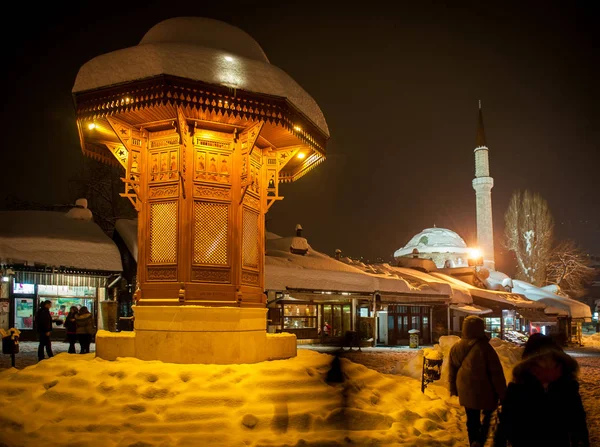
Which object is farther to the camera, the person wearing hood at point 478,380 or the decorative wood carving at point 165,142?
the decorative wood carving at point 165,142

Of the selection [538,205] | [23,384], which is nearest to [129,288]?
[23,384]

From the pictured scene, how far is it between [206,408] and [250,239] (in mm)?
3948

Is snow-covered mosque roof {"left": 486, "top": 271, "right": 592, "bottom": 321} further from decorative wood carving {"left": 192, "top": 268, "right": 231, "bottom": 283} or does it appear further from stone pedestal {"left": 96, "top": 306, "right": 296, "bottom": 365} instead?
stone pedestal {"left": 96, "top": 306, "right": 296, "bottom": 365}

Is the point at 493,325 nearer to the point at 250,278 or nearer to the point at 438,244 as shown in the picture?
the point at 250,278

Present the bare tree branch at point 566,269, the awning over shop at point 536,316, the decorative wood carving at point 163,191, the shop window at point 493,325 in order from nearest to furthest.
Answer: the decorative wood carving at point 163,191
the shop window at point 493,325
the awning over shop at point 536,316
the bare tree branch at point 566,269

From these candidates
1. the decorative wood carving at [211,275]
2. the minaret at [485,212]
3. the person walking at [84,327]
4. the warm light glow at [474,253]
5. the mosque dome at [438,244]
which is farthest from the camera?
the mosque dome at [438,244]

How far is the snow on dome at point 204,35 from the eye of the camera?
9.59m

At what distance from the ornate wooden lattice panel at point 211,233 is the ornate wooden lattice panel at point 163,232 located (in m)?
0.37

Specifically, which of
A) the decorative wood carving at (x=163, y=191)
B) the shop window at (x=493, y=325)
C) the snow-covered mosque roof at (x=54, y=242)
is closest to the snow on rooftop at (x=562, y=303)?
the shop window at (x=493, y=325)

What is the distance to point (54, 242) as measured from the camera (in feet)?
65.5

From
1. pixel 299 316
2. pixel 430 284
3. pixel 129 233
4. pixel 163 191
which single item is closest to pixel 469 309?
pixel 430 284

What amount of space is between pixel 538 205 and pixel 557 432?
156 feet

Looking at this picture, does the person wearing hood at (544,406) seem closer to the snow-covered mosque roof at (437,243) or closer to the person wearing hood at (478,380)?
the person wearing hood at (478,380)

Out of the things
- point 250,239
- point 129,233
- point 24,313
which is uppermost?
point 129,233
